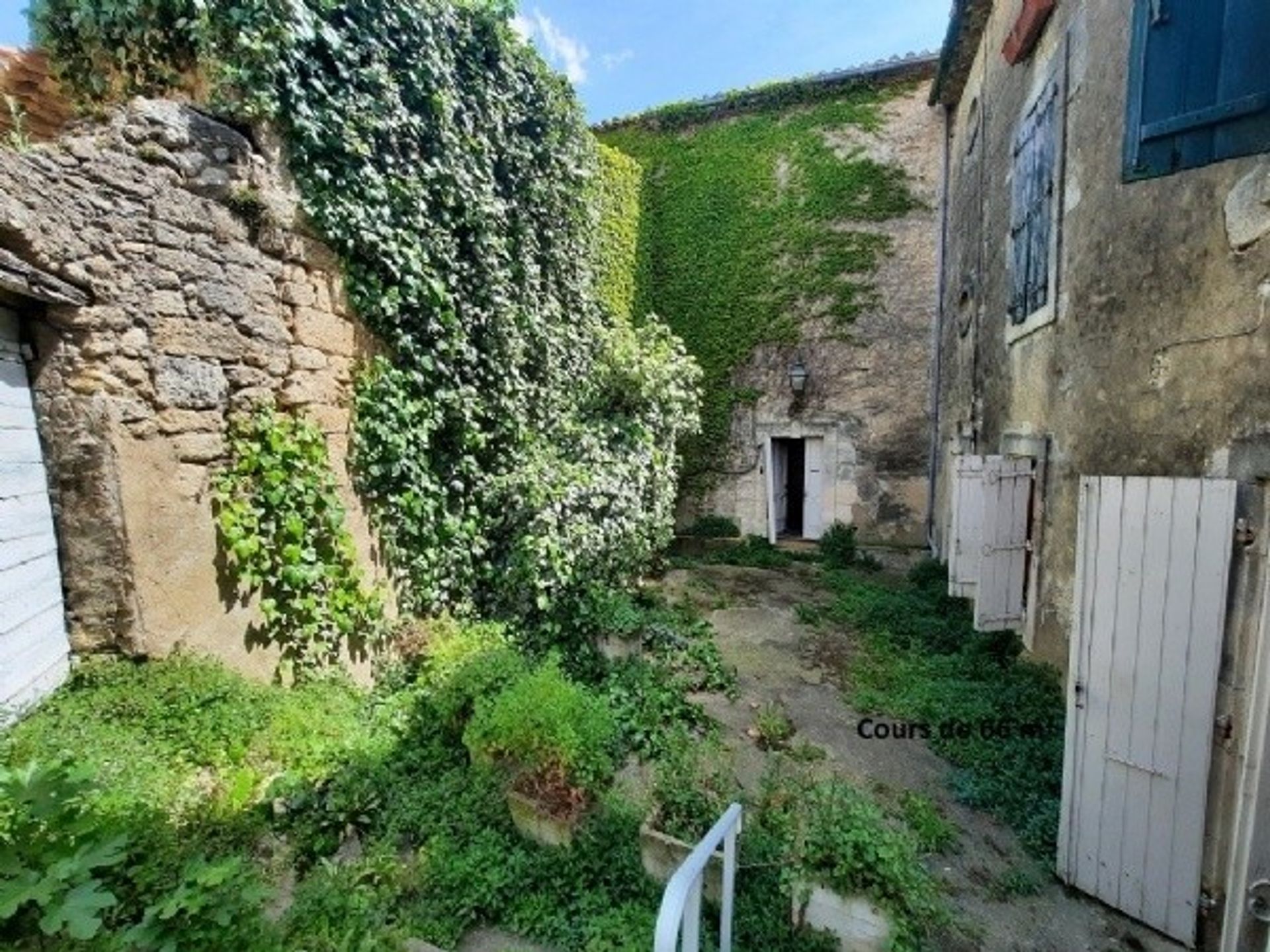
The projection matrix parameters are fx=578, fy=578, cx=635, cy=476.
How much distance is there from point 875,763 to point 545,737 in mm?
2304

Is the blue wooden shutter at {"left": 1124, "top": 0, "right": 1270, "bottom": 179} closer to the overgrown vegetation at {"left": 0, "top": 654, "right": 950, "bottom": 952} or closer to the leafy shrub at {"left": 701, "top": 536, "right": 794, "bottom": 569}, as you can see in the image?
the overgrown vegetation at {"left": 0, "top": 654, "right": 950, "bottom": 952}

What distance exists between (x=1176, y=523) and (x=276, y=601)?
4841 mm

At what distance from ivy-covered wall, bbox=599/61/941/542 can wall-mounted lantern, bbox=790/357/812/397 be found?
0.42 ft

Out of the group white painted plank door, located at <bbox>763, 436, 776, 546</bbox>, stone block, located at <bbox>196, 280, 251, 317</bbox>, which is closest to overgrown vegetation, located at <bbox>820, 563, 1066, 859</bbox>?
white painted plank door, located at <bbox>763, 436, 776, 546</bbox>

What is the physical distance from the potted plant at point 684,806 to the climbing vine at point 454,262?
1933 mm

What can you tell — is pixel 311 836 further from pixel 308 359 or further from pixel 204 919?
pixel 308 359

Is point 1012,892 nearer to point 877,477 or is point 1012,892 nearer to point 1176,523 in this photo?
point 1176,523

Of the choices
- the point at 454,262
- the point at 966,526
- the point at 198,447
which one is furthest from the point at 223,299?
the point at 966,526

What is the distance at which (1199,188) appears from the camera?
270cm

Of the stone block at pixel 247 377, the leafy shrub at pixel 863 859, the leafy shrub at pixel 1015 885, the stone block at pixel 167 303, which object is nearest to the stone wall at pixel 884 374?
the leafy shrub at pixel 1015 885

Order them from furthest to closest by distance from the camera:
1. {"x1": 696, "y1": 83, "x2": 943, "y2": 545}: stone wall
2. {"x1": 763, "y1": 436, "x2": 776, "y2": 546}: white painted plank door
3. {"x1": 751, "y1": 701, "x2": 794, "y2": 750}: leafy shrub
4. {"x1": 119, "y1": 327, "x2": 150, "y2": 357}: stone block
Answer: {"x1": 763, "y1": 436, "x2": 776, "y2": 546}: white painted plank door, {"x1": 696, "y1": 83, "x2": 943, "y2": 545}: stone wall, {"x1": 751, "y1": 701, "x2": 794, "y2": 750}: leafy shrub, {"x1": 119, "y1": 327, "x2": 150, "y2": 357}: stone block

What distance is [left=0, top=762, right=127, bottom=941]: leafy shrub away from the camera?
1.48 m

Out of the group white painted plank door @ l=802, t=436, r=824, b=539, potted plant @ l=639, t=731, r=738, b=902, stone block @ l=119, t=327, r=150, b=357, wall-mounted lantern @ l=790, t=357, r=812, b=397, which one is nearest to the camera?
potted plant @ l=639, t=731, r=738, b=902

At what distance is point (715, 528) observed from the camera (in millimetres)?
10305
